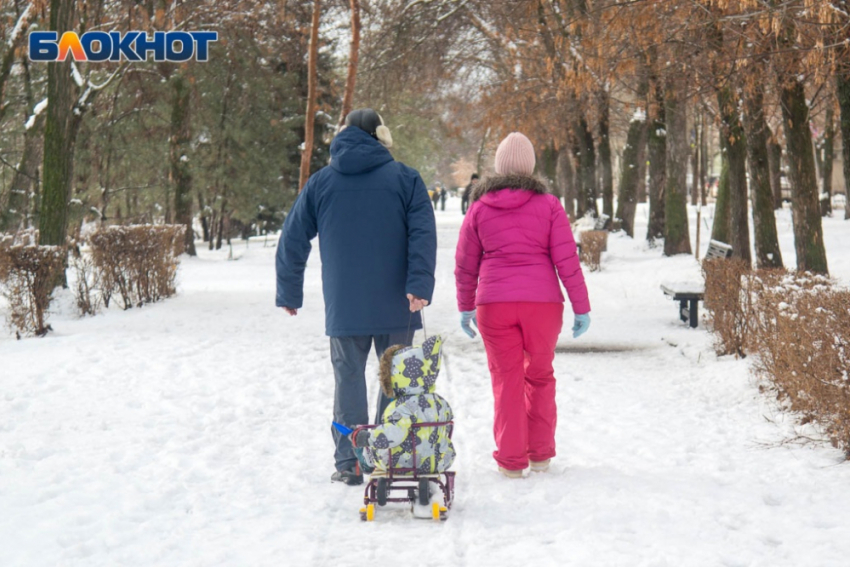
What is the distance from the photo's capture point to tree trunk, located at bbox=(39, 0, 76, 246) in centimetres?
1323

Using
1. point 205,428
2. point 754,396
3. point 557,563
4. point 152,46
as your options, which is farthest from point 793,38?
point 152,46

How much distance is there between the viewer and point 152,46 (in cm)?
2022

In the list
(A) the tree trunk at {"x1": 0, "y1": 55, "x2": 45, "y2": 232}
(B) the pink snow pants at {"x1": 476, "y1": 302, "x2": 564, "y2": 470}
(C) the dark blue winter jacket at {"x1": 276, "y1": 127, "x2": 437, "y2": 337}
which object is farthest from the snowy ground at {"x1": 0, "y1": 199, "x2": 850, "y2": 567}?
(A) the tree trunk at {"x1": 0, "y1": 55, "x2": 45, "y2": 232}

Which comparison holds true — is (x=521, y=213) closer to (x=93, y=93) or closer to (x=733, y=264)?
(x=733, y=264)

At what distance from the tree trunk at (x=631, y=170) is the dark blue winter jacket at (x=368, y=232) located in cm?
1950

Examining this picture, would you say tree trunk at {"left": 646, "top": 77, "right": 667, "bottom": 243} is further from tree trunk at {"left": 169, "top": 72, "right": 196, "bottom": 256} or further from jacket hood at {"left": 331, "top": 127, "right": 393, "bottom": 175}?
jacket hood at {"left": 331, "top": 127, "right": 393, "bottom": 175}

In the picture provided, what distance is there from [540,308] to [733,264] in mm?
4079

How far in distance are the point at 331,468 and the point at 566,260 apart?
183cm

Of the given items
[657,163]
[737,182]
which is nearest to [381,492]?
[737,182]

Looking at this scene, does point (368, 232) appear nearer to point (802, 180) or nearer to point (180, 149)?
point (802, 180)

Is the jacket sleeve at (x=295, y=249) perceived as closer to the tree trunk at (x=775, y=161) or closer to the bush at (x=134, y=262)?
the bush at (x=134, y=262)

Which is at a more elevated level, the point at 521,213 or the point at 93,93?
the point at 93,93

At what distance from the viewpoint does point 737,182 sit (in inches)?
544

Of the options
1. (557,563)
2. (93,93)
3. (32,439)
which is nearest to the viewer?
(557,563)
